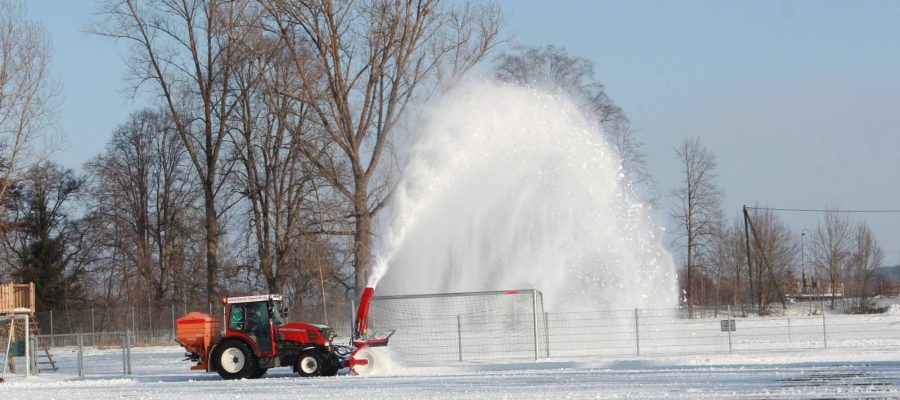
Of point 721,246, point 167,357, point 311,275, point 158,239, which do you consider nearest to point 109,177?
point 158,239

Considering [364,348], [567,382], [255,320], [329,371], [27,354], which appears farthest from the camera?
[27,354]

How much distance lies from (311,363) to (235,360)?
5.96 feet

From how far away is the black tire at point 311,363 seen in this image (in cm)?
2181

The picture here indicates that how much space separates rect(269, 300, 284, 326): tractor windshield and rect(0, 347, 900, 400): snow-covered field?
4.09 feet

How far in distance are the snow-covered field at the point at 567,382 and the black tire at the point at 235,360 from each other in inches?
17.0

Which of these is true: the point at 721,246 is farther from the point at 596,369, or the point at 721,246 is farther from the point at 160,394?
the point at 160,394

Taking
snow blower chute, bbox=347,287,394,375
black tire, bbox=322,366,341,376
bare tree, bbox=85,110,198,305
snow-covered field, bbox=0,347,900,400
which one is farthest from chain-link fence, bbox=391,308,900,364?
bare tree, bbox=85,110,198,305

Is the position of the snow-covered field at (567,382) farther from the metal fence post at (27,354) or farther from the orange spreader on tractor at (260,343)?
the metal fence post at (27,354)

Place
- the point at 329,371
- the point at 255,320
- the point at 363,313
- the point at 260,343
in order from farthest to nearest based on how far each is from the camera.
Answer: the point at 255,320, the point at 260,343, the point at 329,371, the point at 363,313

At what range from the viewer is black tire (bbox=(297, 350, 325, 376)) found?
21812 millimetres

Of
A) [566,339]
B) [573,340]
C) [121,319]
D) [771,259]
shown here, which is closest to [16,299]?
[566,339]

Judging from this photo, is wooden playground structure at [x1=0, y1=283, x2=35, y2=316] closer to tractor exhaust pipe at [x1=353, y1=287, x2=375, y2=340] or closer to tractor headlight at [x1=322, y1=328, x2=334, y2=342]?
tractor headlight at [x1=322, y1=328, x2=334, y2=342]

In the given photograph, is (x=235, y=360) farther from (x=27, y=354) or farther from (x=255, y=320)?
(x=27, y=354)

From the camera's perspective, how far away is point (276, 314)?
73.9 feet
